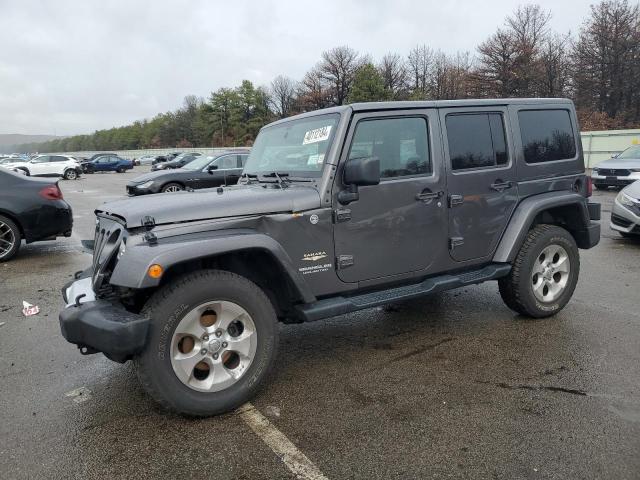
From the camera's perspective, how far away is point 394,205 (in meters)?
3.79

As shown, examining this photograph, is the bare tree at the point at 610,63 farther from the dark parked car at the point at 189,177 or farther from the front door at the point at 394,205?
the front door at the point at 394,205

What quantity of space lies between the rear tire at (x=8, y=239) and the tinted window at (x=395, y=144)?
643 cm

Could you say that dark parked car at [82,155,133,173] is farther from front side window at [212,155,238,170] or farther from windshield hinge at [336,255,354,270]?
windshield hinge at [336,255,354,270]

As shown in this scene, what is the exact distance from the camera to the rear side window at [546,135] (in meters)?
4.62

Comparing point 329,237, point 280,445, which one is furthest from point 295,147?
point 280,445

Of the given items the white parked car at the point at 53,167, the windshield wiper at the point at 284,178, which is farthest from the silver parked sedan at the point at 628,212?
the white parked car at the point at 53,167

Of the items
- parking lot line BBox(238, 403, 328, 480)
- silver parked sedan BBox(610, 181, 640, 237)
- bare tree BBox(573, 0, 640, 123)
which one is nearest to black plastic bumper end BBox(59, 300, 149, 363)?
parking lot line BBox(238, 403, 328, 480)

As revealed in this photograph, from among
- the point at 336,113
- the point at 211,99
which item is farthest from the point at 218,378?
the point at 211,99

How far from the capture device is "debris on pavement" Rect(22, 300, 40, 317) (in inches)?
204

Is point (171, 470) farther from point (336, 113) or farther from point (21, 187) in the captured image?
point (21, 187)

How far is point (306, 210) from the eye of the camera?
3418 mm

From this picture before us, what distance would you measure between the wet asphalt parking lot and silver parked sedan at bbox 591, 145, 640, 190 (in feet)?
39.8

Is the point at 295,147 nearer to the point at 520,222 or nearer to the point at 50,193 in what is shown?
the point at 520,222

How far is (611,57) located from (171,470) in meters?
51.3
